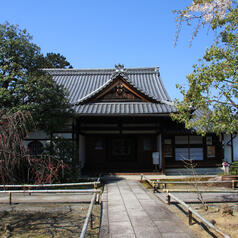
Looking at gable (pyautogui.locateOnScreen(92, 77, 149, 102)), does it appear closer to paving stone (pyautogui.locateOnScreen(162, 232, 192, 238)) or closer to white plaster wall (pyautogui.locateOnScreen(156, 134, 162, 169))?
white plaster wall (pyautogui.locateOnScreen(156, 134, 162, 169))

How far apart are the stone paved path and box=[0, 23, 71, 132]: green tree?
4272 mm

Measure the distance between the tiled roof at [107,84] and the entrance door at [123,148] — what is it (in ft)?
9.91

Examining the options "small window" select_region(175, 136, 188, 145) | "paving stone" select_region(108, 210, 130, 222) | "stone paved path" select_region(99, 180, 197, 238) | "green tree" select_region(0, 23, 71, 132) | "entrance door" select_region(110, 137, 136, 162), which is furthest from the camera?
"entrance door" select_region(110, 137, 136, 162)

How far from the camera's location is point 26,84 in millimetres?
10141

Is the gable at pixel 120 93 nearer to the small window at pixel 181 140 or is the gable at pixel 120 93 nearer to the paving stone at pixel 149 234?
the small window at pixel 181 140

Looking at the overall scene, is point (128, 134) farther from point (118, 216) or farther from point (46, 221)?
point (46, 221)

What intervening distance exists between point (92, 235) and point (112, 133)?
1050 cm

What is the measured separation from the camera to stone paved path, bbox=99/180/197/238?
5.24 metres

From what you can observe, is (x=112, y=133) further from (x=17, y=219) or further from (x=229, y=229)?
(x=229, y=229)

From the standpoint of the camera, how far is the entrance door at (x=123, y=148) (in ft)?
53.9

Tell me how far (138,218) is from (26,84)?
7005 millimetres

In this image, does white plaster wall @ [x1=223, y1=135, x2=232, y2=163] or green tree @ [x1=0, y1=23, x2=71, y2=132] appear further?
white plaster wall @ [x1=223, y1=135, x2=232, y2=163]

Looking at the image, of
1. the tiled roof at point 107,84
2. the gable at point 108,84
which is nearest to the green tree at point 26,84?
the tiled roof at point 107,84

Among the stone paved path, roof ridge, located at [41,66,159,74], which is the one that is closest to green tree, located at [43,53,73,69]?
roof ridge, located at [41,66,159,74]
